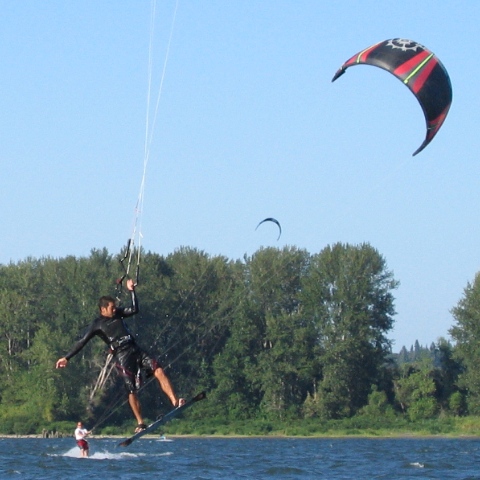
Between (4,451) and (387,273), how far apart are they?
1916 cm

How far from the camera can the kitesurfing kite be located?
17.9 meters

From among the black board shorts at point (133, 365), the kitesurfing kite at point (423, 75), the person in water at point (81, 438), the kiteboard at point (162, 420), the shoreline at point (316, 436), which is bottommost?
the kiteboard at point (162, 420)

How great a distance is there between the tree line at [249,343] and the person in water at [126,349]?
1231 inches

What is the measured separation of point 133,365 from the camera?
13.3 m

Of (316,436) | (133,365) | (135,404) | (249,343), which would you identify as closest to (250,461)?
(135,404)

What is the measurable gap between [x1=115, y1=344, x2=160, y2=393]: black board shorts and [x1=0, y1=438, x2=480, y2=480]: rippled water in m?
9.48

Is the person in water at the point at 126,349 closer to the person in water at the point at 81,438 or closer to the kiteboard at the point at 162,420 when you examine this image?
the kiteboard at the point at 162,420

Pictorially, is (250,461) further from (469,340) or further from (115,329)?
(469,340)

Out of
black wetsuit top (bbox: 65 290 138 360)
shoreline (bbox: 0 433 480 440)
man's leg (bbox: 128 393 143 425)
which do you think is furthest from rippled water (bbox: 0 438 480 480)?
black wetsuit top (bbox: 65 290 138 360)

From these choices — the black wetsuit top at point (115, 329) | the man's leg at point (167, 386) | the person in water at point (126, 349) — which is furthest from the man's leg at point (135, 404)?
the black wetsuit top at point (115, 329)

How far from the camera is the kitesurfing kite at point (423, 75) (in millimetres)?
17906

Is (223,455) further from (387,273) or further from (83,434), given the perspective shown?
(387,273)

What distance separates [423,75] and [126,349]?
24.2ft

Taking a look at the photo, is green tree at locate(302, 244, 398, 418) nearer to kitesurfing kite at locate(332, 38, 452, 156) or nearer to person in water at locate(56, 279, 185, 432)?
kitesurfing kite at locate(332, 38, 452, 156)
